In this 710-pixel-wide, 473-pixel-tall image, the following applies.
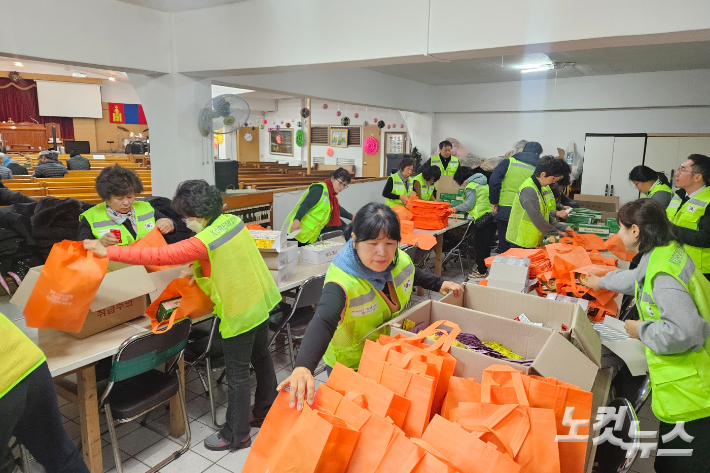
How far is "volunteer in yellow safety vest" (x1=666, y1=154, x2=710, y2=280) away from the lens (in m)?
3.27

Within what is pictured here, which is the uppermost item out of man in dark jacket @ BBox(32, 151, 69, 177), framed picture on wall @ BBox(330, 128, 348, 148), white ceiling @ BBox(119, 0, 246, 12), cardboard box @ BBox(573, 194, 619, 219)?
white ceiling @ BBox(119, 0, 246, 12)

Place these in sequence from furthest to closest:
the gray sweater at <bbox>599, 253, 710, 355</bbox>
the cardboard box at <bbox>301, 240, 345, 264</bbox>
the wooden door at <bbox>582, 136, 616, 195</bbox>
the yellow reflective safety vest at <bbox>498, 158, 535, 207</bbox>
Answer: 1. the wooden door at <bbox>582, 136, 616, 195</bbox>
2. the yellow reflective safety vest at <bbox>498, 158, 535, 207</bbox>
3. the cardboard box at <bbox>301, 240, 345, 264</bbox>
4. the gray sweater at <bbox>599, 253, 710, 355</bbox>

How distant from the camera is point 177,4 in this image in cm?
433

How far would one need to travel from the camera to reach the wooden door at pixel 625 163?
745cm

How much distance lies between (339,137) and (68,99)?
9.27 m

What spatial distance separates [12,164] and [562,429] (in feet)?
28.9

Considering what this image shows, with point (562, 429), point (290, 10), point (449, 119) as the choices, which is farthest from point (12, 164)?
point (562, 429)

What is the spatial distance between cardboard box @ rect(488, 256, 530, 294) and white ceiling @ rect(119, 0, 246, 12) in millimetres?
3554

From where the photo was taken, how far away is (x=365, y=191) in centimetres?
877

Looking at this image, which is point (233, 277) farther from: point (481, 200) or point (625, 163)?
point (625, 163)

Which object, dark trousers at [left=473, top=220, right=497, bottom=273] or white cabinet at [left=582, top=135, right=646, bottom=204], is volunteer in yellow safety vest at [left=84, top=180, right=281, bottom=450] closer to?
dark trousers at [left=473, top=220, right=497, bottom=273]

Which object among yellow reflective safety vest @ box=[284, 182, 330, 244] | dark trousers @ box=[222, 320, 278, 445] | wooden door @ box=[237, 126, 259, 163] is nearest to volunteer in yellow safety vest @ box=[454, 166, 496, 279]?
yellow reflective safety vest @ box=[284, 182, 330, 244]

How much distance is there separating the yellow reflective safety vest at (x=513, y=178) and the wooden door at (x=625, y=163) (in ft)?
11.9

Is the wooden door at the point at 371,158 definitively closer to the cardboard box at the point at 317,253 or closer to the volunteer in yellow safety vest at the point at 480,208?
the volunteer in yellow safety vest at the point at 480,208
